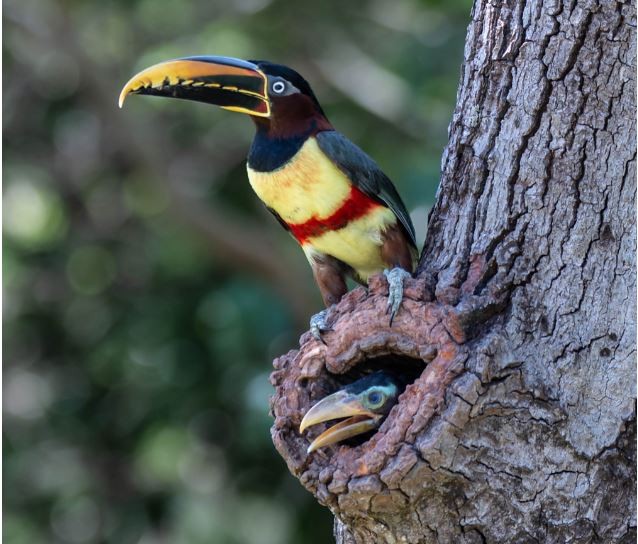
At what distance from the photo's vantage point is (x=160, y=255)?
8.02 m

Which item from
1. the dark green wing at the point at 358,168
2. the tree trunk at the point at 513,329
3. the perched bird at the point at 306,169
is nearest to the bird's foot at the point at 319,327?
the tree trunk at the point at 513,329

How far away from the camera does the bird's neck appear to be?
3922 millimetres

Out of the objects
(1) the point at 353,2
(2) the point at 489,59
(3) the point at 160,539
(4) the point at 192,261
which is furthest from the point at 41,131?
(2) the point at 489,59

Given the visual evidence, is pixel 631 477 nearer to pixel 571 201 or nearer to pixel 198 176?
pixel 571 201

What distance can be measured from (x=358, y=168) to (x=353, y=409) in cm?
102

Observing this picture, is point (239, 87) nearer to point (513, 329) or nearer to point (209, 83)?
point (209, 83)

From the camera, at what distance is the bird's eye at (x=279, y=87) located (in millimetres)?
3965

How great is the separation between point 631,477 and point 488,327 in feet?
1.78

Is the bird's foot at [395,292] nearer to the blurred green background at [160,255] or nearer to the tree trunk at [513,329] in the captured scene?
the tree trunk at [513,329]

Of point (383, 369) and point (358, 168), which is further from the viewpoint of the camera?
point (358, 168)

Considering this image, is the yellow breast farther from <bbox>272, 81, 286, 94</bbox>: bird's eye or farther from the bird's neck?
<bbox>272, 81, 286, 94</bbox>: bird's eye

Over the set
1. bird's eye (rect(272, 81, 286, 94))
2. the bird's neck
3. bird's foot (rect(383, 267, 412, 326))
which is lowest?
bird's foot (rect(383, 267, 412, 326))

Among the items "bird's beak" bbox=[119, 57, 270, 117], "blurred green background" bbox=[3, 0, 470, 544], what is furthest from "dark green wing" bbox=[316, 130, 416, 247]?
"blurred green background" bbox=[3, 0, 470, 544]

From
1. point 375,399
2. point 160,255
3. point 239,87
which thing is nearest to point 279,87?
point 239,87
